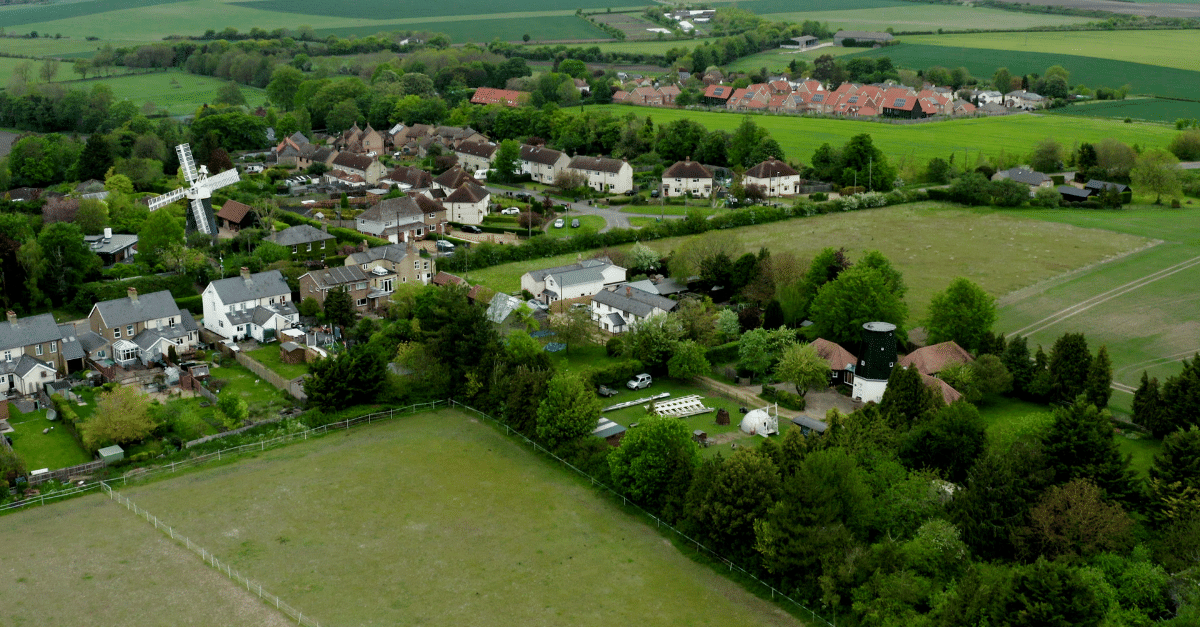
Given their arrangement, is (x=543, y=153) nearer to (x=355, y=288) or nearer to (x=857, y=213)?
(x=857, y=213)

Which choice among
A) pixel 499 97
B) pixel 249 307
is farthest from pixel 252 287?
pixel 499 97

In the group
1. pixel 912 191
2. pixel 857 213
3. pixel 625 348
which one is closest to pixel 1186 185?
pixel 912 191

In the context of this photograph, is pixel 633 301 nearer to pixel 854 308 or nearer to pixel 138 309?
pixel 854 308

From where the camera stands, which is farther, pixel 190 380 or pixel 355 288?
pixel 355 288

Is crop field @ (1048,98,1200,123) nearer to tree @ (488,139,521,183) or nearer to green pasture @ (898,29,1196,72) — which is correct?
green pasture @ (898,29,1196,72)

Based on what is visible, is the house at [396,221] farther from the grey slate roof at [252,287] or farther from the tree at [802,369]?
the tree at [802,369]

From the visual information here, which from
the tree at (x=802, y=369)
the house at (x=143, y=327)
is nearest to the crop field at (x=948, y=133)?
the tree at (x=802, y=369)
